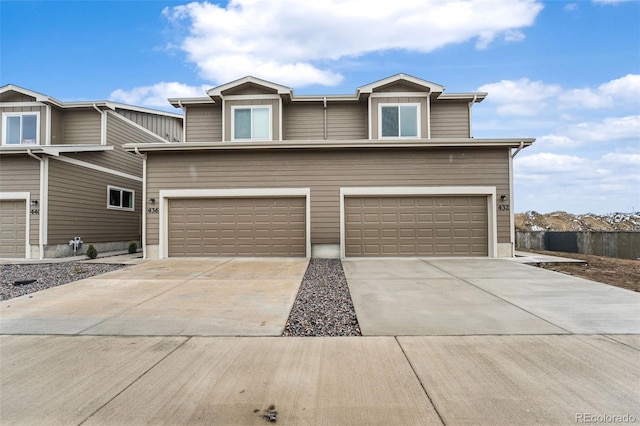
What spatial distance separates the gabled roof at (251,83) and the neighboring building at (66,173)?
4.81m

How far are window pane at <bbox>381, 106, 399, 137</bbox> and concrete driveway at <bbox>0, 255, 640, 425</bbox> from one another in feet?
26.6

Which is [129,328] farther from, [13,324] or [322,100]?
[322,100]

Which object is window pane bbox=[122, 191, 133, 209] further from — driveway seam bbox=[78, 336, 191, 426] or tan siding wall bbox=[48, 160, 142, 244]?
driveway seam bbox=[78, 336, 191, 426]

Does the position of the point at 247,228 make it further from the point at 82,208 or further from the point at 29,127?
the point at 29,127

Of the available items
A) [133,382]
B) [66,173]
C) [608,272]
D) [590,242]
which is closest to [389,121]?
[608,272]

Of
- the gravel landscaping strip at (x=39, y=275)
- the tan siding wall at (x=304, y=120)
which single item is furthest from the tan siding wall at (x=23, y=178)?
the tan siding wall at (x=304, y=120)

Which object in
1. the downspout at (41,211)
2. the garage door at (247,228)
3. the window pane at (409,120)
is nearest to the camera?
the garage door at (247,228)

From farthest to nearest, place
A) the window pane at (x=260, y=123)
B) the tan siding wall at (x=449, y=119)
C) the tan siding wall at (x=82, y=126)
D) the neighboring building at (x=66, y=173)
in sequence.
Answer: the tan siding wall at (x=82, y=126) → the tan siding wall at (x=449, y=119) → the window pane at (x=260, y=123) → the neighboring building at (x=66, y=173)

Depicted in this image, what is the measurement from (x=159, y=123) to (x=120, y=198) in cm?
490

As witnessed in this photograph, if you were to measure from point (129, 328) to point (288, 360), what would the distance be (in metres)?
2.31

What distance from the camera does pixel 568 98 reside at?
1438 cm

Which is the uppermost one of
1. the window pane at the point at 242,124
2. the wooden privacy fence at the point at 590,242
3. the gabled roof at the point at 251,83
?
the gabled roof at the point at 251,83

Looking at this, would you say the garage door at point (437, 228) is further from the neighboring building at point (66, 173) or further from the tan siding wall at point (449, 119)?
the neighboring building at point (66, 173)

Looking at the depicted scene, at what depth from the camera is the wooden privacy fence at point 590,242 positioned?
449 inches
